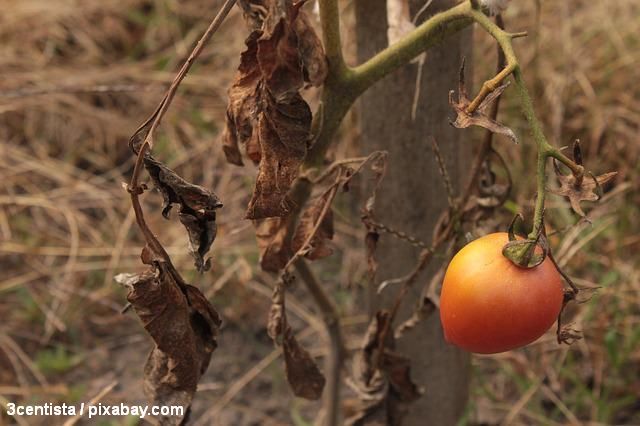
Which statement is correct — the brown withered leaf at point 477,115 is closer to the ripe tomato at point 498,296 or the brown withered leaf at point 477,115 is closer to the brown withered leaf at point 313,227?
the ripe tomato at point 498,296

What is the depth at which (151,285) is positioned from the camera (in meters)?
0.78

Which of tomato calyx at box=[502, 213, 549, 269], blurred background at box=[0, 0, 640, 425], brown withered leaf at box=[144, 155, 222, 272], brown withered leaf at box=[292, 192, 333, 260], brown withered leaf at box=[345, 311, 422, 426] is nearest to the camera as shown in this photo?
tomato calyx at box=[502, 213, 549, 269]

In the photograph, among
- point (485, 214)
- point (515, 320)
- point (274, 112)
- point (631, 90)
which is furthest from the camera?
point (631, 90)

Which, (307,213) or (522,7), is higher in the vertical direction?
(522,7)

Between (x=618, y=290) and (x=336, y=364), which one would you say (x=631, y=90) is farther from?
(x=336, y=364)

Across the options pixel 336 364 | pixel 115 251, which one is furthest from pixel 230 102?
pixel 115 251

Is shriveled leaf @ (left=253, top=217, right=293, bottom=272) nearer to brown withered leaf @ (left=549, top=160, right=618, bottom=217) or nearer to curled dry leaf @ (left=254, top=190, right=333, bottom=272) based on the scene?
curled dry leaf @ (left=254, top=190, right=333, bottom=272)

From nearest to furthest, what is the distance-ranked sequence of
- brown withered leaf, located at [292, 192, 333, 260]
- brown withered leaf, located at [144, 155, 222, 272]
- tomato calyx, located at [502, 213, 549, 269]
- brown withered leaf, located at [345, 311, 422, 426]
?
tomato calyx, located at [502, 213, 549, 269], brown withered leaf, located at [144, 155, 222, 272], brown withered leaf, located at [292, 192, 333, 260], brown withered leaf, located at [345, 311, 422, 426]

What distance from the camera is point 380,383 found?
1088mm

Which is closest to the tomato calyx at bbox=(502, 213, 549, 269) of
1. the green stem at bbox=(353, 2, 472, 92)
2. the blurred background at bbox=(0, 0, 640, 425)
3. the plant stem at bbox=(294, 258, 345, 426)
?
the green stem at bbox=(353, 2, 472, 92)

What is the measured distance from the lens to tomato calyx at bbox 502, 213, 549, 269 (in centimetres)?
63

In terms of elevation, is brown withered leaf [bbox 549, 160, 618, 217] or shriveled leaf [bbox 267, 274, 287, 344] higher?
brown withered leaf [bbox 549, 160, 618, 217]

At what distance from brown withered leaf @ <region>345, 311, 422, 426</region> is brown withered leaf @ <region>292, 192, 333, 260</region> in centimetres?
15

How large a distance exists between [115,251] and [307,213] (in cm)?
100
